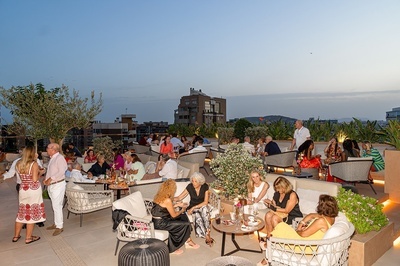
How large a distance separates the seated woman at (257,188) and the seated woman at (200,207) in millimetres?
823

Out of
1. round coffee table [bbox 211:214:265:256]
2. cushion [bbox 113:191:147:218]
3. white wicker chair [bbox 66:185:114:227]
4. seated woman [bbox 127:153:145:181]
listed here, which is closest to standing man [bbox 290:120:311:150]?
seated woman [bbox 127:153:145:181]

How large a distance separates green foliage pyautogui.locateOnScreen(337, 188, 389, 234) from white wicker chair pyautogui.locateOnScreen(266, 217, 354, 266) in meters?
1.03

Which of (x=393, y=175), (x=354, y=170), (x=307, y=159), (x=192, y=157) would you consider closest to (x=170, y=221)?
(x=307, y=159)

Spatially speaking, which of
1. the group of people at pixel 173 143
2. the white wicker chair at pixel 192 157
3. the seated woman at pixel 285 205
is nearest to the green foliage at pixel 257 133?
the group of people at pixel 173 143

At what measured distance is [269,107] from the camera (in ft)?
206

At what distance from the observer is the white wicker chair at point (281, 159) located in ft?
30.5

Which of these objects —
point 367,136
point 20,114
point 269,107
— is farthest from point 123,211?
point 269,107

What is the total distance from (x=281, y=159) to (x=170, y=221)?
551 cm

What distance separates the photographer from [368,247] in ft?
13.3

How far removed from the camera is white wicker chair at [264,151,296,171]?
930cm

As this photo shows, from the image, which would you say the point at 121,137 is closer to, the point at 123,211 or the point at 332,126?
the point at 332,126

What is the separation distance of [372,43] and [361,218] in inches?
775

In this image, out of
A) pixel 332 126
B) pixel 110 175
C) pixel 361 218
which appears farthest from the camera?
pixel 332 126

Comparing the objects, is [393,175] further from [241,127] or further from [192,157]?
[241,127]
